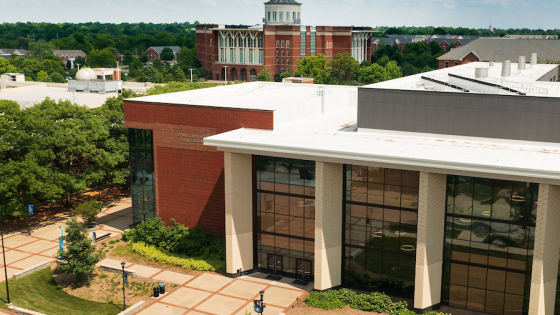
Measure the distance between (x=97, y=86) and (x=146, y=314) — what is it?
2551 inches

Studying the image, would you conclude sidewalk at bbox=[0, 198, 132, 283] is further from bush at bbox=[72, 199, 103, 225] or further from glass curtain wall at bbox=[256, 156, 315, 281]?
glass curtain wall at bbox=[256, 156, 315, 281]

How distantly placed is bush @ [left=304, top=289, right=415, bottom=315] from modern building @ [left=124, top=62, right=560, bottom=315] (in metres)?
1.01

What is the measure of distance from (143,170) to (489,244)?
29.0 metres

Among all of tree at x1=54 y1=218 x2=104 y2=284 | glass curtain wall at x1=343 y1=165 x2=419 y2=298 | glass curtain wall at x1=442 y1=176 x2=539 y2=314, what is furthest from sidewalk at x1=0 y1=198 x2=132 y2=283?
glass curtain wall at x1=442 y1=176 x2=539 y2=314

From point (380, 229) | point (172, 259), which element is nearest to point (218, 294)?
point (172, 259)

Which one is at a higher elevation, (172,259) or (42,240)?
(172,259)

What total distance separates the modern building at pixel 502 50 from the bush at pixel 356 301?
347 feet

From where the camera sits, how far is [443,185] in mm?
35281

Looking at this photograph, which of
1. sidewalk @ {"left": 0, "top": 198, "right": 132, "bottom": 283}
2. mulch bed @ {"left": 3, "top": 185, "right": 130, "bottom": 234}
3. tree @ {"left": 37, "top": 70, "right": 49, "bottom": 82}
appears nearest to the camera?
sidewalk @ {"left": 0, "top": 198, "right": 132, "bottom": 283}

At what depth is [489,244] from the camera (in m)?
34.9

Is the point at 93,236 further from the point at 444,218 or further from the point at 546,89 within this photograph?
the point at 546,89

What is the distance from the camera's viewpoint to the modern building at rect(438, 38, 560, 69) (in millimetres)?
131587

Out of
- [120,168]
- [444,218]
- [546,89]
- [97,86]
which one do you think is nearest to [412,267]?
[444,218]

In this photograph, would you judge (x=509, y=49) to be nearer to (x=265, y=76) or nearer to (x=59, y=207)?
(x=265, y=76)
